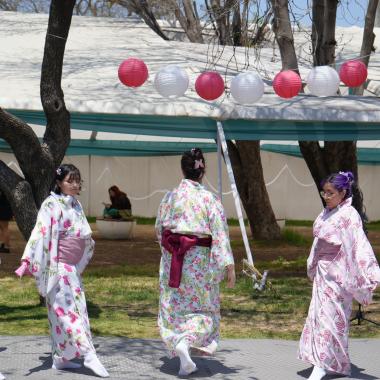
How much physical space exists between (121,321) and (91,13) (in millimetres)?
27588

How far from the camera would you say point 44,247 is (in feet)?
21.2

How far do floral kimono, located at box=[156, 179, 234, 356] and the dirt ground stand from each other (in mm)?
5729

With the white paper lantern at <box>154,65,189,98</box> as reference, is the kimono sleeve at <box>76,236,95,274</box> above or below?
below

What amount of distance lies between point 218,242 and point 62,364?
135cm

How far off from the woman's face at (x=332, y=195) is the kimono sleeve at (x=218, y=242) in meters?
0.73

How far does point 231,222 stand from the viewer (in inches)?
870

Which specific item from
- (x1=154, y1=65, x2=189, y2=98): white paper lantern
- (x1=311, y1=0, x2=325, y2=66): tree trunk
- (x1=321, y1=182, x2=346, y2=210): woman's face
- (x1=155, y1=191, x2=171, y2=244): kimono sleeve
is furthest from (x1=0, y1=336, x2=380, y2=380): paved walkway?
(x1=311, y1=0, x2=325, y2=66): tree trunk

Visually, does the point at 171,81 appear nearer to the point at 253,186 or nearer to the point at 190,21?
the point at 253,186

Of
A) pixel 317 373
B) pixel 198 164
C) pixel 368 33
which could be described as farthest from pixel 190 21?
pixel 317 373

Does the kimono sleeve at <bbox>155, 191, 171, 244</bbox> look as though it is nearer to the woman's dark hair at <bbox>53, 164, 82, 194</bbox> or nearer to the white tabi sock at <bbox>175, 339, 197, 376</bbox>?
the woman's dark hair at <bbox>53, 164, 82, 194</bbox>

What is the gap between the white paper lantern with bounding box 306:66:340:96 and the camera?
10.9m

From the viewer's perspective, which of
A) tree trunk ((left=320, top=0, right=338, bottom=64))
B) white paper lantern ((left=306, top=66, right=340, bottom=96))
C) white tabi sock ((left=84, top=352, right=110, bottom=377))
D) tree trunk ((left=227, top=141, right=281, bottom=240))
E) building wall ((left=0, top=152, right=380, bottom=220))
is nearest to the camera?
white tabi sock ((left=84, top=352, right=110, bottom=377))

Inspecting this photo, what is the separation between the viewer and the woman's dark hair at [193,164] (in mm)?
6633

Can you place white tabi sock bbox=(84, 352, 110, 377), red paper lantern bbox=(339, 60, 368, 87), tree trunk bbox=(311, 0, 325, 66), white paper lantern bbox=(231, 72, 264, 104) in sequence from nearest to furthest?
1. white tabi sock bbox=(84, 352, 110, 377)
2. white paper lantern bbox=(231, 72, 264, 104)
3. red paper lantern bbox=(339, 60, 368, 87)
4. tree trunk bbox=(311, 0, 325, 66)
